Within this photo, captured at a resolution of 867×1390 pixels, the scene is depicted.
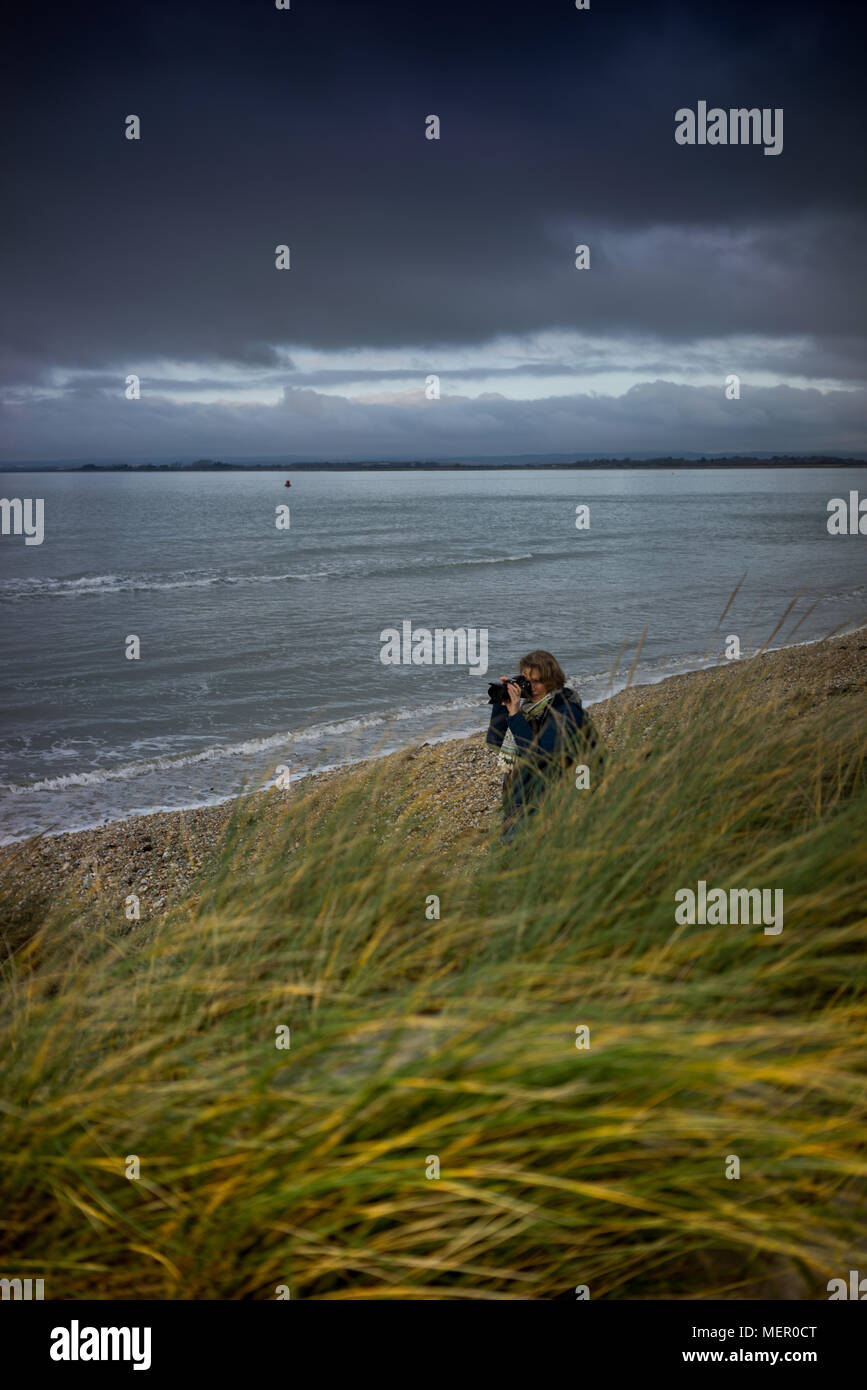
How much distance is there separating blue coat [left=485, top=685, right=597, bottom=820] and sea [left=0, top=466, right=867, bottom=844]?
1.70 feet

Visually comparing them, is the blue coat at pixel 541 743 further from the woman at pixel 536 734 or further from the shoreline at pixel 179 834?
the shoreline at pixel 179 834

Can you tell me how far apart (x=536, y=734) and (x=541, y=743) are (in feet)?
0.68

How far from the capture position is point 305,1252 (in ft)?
6.21

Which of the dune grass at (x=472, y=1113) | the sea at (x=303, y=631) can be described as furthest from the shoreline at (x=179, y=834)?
the dune grass at (x=472, y=1113)

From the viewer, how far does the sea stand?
11898mm

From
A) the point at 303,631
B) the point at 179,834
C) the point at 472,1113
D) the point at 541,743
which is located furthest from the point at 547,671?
the point at 303,631

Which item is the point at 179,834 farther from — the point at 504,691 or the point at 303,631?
the point at 303,631

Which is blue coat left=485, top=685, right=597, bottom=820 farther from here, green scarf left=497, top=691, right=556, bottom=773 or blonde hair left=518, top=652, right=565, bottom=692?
blonde hair left=518, top=652, right=565, bottom=692

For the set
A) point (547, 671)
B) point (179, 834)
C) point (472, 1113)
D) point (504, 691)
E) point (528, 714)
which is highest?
point (547, 671)

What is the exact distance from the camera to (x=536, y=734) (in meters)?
5.33

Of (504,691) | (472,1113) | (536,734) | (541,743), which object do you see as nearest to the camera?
(472,1113)
